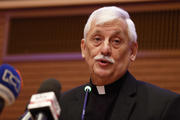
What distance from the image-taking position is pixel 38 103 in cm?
138

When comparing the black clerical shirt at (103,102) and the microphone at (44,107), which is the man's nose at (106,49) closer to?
the black clerical shirt at (103,102)

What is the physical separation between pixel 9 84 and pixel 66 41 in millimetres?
4436

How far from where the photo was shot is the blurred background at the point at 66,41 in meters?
5.62

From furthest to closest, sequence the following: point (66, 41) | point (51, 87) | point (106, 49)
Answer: point (66, 41) < point (106, 49) < point (51, 87)

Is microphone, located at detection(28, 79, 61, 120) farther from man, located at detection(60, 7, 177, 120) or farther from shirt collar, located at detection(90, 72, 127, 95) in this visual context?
shirt collar, located at detection(90, 72, 127, 95)

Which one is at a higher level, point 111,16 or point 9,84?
point 111,16

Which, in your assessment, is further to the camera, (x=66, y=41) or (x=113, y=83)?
(x=66, y=41)

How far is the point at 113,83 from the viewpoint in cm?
240

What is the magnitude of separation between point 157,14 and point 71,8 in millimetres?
1518

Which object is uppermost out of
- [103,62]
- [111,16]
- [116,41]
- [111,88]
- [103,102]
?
[111,16]

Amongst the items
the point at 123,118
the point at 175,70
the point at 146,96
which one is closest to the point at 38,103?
the point at 123,118

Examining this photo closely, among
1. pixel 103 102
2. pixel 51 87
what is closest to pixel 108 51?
pixel 103 102

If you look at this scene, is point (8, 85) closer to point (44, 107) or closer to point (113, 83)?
point (44, 107)

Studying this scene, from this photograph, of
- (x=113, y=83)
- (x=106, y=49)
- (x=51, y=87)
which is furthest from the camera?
(x=113, y=83)
